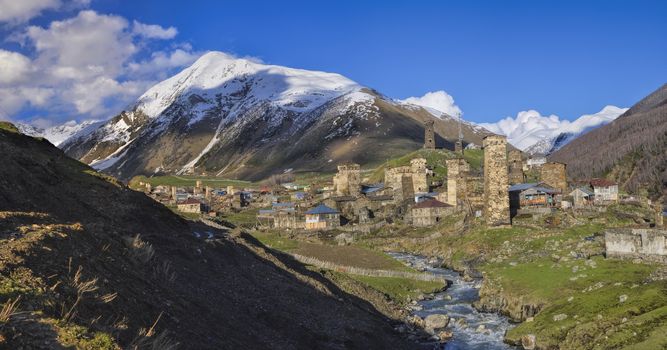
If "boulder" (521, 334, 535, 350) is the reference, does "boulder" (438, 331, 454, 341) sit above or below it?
below

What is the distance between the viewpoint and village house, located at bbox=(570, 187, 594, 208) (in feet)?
312

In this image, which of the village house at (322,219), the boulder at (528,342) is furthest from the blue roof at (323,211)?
the boulder at (528,342)

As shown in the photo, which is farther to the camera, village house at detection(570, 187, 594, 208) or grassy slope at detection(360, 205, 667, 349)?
village house at detection(570, 187, 594, 208)

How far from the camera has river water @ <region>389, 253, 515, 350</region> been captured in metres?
36.9

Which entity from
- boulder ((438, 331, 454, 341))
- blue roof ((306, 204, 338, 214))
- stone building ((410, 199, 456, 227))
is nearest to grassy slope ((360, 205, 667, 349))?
boulder ((438, 331, 454, 341))

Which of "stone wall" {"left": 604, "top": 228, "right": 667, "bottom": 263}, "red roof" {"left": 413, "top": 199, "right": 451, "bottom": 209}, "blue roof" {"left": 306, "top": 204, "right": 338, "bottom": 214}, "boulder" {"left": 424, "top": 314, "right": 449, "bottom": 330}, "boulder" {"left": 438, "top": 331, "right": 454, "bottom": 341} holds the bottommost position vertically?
"boulder" {"left": 438, "top": 331, "right": 454, "bottom": 341}

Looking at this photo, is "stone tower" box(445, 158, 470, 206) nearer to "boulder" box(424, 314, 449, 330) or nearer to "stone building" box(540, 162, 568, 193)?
"stone building" box(540, 162, 568, 193)

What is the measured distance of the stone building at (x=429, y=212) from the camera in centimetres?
10138

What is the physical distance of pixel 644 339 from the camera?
2778cm

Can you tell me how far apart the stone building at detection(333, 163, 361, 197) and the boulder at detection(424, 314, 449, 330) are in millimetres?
98112

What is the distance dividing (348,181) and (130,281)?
4892 inches

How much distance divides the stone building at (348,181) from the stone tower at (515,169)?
3655 centimetres

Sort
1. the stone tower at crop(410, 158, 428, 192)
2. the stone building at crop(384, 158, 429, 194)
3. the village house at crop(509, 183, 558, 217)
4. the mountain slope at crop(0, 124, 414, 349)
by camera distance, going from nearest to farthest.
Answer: the mountain slope at crop(0, 124, 414, 349) → the village house at crop(509, 183, 558, 217) → the stone building at crop(384, 158, 429, 194) → the stone tower at crop(410, 158, 428, 192)

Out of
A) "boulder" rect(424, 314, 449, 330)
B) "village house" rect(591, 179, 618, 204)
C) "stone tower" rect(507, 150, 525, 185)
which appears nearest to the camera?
"boulder" rect(424, 314, 449, 330)
